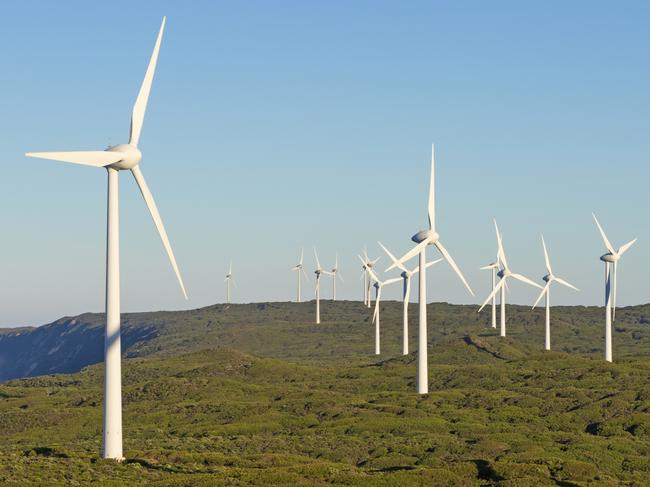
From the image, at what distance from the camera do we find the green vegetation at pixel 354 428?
80562 mm

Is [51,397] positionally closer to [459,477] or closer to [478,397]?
[478,397]

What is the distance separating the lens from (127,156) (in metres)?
76.6

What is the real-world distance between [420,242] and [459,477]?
58818 mm

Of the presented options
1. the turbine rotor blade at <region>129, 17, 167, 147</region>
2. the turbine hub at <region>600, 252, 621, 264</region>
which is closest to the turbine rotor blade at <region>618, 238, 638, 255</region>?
the turbine hub at <region>600, 252, 621, 264</region>

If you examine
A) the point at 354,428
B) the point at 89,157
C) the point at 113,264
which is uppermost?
the point at 89,157

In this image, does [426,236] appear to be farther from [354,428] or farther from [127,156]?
[127,156]

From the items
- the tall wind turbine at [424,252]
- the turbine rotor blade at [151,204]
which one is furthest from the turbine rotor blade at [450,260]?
the turbine rotor blade at [151,204]

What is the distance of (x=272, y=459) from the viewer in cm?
9081

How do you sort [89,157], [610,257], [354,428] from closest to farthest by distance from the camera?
[89,157] < [354,428] < [610,257]

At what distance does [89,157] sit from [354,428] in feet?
190

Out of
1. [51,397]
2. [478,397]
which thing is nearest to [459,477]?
[478,397]

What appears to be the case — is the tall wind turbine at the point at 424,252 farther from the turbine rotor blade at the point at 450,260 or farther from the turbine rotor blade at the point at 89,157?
the turbine rotor blade at the point at 89,157

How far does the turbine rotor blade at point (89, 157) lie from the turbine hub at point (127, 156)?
0.32m

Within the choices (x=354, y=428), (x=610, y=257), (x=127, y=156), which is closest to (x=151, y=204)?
(x=127, y=156)
